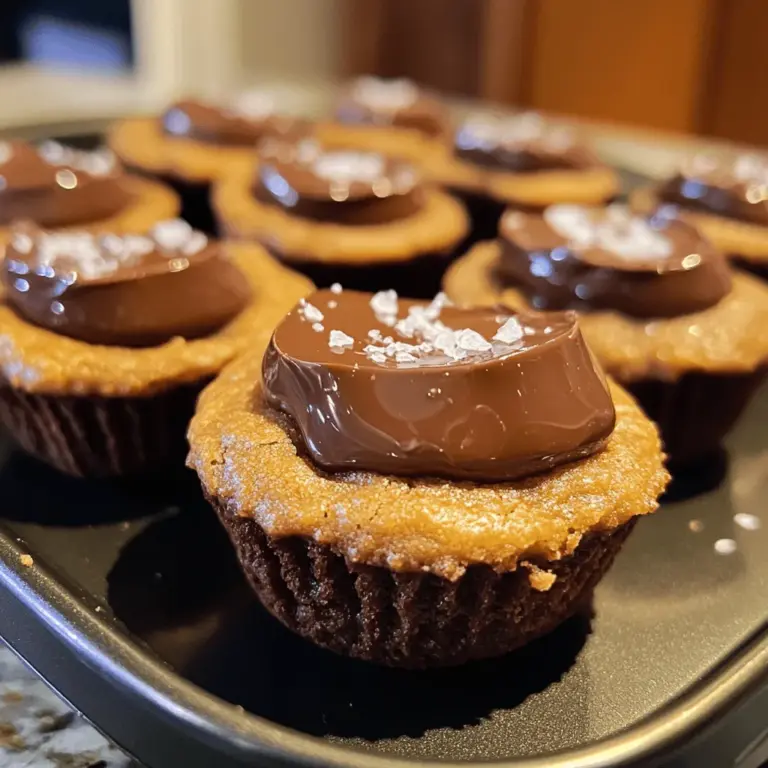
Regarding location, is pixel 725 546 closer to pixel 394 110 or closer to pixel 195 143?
pixel 195 143

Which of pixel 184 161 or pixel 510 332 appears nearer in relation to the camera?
pixel 510 332

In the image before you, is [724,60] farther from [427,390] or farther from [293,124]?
[427,390]

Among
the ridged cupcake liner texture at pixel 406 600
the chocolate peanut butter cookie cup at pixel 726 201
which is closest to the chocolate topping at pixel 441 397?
the ridged cupcake liner texture at pixel 406 600

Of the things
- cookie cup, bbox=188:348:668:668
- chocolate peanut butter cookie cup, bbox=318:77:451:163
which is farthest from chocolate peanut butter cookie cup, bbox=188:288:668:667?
chocolate peanut butter cookie cup, bbox=318:77:451:163

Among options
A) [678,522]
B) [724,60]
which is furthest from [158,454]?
[724,60]

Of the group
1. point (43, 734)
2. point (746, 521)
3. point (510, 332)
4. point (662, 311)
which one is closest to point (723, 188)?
point (662, 311)
